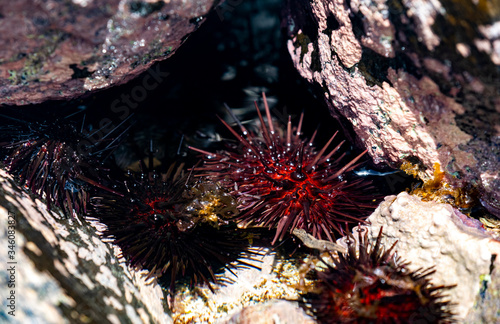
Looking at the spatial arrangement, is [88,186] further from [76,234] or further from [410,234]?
[410,234]

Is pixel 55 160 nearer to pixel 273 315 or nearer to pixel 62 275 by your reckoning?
pixel 62 275

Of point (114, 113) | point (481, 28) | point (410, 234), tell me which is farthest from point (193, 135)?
point (481, 28)

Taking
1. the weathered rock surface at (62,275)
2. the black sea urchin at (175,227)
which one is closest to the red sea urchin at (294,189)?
the black sea urchin at (175,227)

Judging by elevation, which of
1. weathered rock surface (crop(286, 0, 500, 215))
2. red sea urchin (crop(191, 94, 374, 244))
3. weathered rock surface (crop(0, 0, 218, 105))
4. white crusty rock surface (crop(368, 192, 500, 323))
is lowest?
white crusty rock surface (crop(368, 192, 500, 323))

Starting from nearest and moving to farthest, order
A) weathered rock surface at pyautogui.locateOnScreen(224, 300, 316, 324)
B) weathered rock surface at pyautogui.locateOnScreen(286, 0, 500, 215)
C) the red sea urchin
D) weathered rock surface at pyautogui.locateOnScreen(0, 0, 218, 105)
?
1. weathered rock surface at pyautogui.locateOnScreen(286, 0, 500, 215)
2. weathered rock surface at pyautogui.locateOnScreen(0, 0, 218, 105)
3. weathered rock surface at pyautogui.locateOnScreen(224, 300, 316, 324)
4. the red sea urchin

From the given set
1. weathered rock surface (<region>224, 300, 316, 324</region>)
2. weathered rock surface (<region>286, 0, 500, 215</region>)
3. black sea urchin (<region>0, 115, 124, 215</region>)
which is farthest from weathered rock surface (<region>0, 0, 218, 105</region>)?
weathered rock surface (<region>224, 300, 316, 324</region>)

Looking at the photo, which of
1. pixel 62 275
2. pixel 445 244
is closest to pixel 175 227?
pixel 62 275

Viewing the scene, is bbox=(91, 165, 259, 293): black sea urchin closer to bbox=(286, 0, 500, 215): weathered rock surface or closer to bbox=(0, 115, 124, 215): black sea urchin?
bbox=(0, 115, 124, 215): black sea urchin

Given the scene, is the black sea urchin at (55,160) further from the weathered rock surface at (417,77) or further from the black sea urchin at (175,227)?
the weathered rock surface at (417,77)
